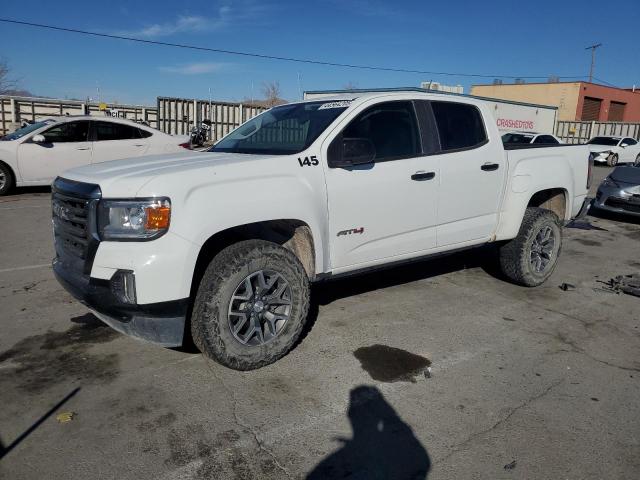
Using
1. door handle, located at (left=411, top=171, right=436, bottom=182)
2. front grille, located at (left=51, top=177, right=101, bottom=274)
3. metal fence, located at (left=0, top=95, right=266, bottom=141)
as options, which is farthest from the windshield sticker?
metal fence, located at (left=0, top=95, right=266, bottom=141)

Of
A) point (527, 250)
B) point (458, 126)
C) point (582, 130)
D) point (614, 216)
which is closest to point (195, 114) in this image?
point (614, 216)

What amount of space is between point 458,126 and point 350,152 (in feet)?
5.16

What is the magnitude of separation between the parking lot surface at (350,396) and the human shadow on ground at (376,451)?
10mm

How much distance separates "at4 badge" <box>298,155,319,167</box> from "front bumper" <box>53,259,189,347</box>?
4.17 feet

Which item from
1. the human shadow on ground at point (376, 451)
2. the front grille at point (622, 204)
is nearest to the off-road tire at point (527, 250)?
the human shadow on ground at point (376, 451)

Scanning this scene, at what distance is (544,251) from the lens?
5762 mm

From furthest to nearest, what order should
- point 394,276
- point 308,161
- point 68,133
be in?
point 68,133 < point 394,276 < point 308,161

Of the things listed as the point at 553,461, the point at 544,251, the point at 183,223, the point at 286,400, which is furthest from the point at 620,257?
the point at 183,223

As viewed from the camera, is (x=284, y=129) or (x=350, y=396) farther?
(x=284, y=129)

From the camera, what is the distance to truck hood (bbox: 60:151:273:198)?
3203 mm

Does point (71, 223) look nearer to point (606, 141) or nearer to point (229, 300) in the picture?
point (229, 300)

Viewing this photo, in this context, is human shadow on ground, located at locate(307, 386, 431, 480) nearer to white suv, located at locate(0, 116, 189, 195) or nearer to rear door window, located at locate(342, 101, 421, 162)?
rear door window, located at locate(342, 101, 421, 162)

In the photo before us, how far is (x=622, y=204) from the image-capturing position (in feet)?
34.0

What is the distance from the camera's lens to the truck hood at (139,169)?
3.20 m
